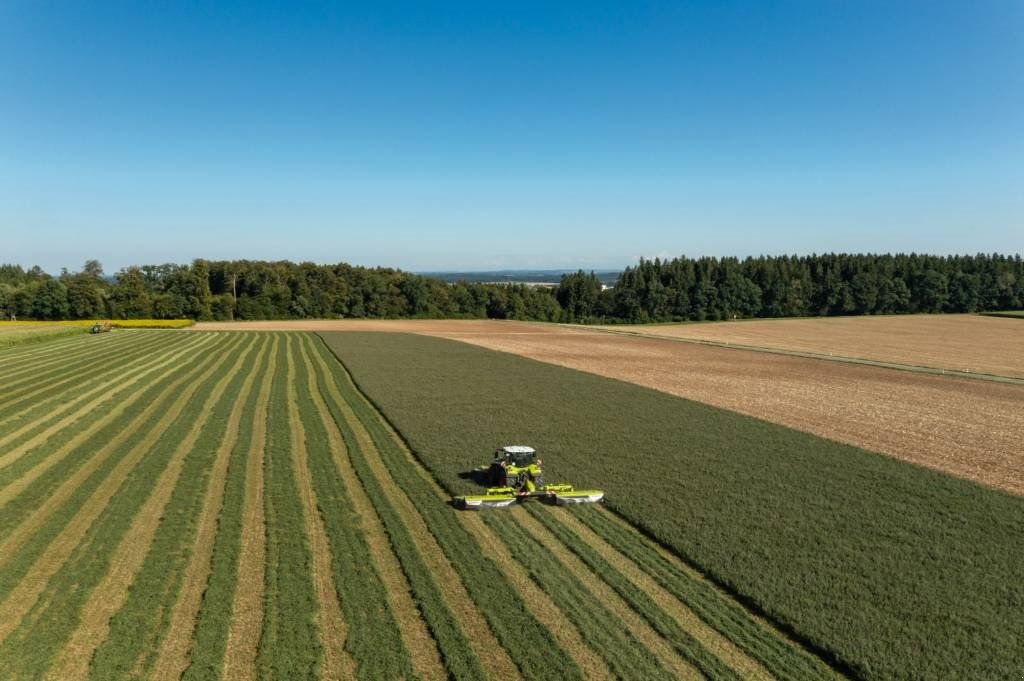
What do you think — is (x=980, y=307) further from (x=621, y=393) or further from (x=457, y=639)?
(x=457, y=639)

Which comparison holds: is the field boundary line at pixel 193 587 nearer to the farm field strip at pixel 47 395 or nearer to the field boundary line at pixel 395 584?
the field boundary line at pixel 395 584

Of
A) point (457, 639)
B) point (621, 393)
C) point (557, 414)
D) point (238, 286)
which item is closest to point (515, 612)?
point (457, 639)

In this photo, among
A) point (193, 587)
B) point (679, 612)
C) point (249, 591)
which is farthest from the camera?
point (193, 587)

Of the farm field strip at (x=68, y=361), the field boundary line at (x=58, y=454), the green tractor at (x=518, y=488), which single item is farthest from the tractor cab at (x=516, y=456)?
the farm field strip at (x=68, y=361)

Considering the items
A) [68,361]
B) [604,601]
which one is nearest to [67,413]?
[68,361]

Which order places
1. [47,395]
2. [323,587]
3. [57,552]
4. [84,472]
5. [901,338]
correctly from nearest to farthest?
[323,587] → [57,552] → [84,472] → [47,395] → [901,338]

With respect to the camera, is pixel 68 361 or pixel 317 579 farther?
pixel 68 361

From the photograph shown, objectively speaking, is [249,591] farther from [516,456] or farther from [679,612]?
[516,456]
